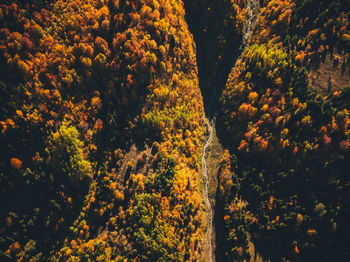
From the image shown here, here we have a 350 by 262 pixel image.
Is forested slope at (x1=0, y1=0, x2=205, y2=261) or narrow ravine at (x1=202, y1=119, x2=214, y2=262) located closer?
forested slope at (x1=0, y1=0, x2=205, y2=261)

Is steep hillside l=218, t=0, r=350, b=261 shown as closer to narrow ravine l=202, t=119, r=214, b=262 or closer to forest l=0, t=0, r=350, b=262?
forest l=0, t=0, r=350, b=262

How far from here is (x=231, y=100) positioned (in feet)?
161

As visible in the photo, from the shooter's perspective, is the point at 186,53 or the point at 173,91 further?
the point at 186,53

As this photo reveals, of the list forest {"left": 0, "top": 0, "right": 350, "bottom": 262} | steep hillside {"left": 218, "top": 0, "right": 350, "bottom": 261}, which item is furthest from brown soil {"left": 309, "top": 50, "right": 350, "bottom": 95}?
steep hillside {"left": 218, "top": 0, "right": 350, "bottom": 261}

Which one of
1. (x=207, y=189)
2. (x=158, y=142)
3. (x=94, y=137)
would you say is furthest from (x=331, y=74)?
(x=94, y=137)

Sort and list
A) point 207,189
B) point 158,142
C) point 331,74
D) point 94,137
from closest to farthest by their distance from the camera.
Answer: point 331,74
point 94,137
point 158,142
point 207,189

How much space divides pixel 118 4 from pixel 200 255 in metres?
64.2

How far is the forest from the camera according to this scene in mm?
30438

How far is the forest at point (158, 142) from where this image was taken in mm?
30438

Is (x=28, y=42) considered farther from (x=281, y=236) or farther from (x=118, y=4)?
(x=281, y=236)

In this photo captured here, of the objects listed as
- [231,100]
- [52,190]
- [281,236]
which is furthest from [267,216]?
[52,190]

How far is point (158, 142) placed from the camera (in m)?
41.4

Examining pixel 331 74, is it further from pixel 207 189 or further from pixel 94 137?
pixel 94 137

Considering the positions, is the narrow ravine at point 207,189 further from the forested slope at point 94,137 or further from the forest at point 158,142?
the forested slope at point 94,137
